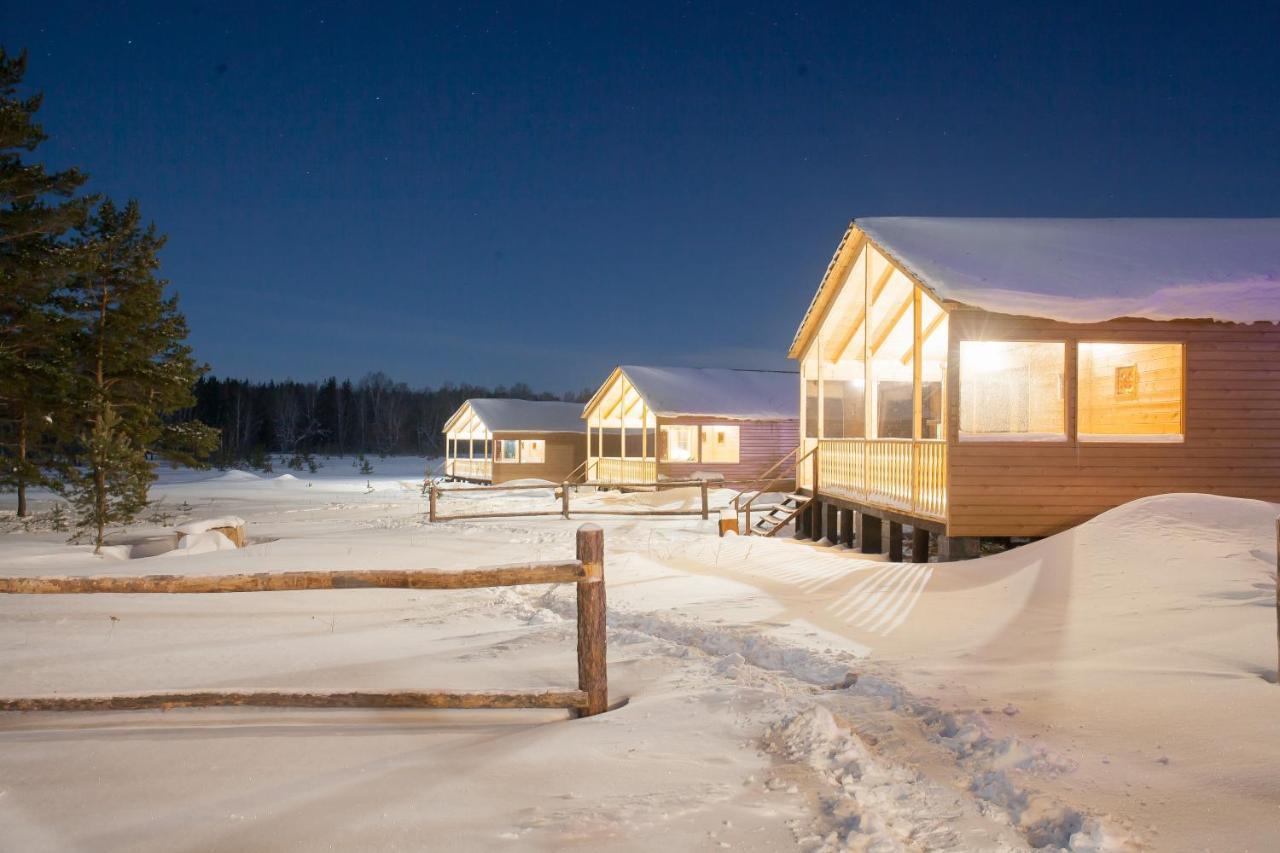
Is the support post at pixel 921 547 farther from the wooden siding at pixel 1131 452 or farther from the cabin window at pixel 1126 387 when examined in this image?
the cabin window at pixel 1126 387

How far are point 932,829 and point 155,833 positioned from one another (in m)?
3.25

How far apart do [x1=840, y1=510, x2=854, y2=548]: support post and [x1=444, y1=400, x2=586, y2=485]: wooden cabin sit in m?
24.7

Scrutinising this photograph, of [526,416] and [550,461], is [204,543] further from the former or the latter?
[526,416]

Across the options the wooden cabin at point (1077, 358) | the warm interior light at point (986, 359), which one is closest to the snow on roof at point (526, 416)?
the warm interior light at point (986, 359)

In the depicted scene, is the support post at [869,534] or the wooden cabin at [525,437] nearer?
the support post at [869,534]

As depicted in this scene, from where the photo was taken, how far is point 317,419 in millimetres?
100688

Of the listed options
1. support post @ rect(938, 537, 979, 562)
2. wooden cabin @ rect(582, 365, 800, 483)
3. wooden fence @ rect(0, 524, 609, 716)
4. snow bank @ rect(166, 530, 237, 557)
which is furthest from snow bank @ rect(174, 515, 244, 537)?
wooden cabin @ rect(582, 365, 800, 483)

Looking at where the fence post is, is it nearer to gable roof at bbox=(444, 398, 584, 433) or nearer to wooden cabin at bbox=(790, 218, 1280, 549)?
wooden cabin at bbox=(790, 218, 1280, 549)

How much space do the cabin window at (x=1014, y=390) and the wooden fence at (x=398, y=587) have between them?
45.8ft

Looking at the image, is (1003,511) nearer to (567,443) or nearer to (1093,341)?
(1093,341)

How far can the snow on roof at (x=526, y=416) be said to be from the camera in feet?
141

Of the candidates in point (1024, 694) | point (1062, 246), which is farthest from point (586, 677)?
point (1062, 246)

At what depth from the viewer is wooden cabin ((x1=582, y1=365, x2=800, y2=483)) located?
104 feet


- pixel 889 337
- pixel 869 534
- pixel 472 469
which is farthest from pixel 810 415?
pixel 472 469
